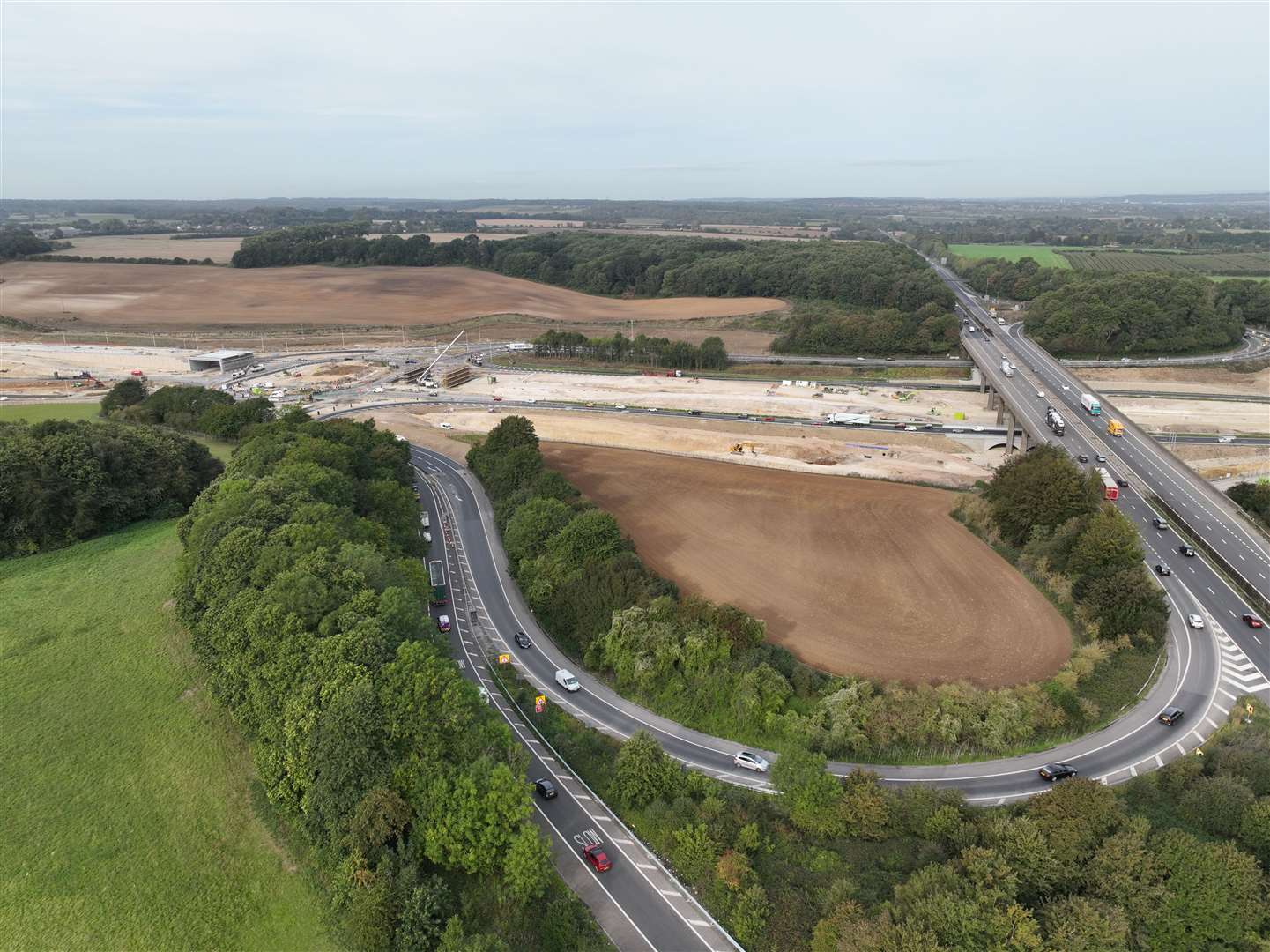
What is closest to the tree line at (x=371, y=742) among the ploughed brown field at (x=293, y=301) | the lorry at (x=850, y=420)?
the lorry at (x=850, y=420)

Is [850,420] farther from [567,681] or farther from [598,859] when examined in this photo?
[598,859]

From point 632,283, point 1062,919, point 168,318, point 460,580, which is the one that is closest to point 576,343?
point 632,283

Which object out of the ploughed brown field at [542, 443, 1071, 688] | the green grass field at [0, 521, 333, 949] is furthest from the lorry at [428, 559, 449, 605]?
the ploughed brown field at [542, 443, 1071, 688]

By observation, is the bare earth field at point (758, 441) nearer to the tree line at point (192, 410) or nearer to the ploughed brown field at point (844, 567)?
the ploughed brown field at point (844, 567)

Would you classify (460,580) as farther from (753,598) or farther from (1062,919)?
(1062,919)

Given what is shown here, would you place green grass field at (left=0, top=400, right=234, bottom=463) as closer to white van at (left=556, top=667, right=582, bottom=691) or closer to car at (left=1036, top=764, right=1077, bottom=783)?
white van at (left=556, top=667, right=582, bottom=691)
